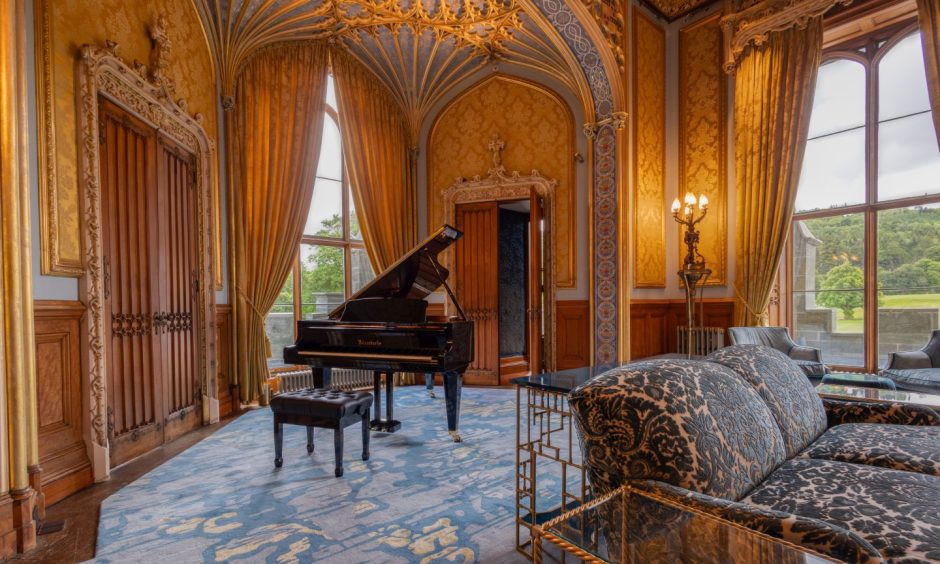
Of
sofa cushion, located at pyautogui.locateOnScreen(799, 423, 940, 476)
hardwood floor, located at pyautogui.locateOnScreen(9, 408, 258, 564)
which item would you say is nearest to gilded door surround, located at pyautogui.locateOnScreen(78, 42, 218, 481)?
hardwood floor, located at pyautogui.locateOnScreen(9, 408, 258, 564)

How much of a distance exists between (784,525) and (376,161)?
5.84 meters

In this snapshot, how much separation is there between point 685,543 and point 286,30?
5.75 metres

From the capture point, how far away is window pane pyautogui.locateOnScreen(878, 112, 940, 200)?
4652 mm

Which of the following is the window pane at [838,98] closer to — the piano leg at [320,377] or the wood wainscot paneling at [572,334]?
the wood wainscot paneling at [572,334]

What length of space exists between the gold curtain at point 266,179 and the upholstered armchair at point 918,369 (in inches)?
230

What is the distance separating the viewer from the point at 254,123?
5035 mm

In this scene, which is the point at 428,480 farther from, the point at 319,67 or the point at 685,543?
the point at 319,67

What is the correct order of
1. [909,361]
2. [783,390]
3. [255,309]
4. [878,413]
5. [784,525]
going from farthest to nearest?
[255,309], [909,361], [878,413], [783,390], [784,525]

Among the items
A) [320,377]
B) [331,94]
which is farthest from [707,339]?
[331,94]

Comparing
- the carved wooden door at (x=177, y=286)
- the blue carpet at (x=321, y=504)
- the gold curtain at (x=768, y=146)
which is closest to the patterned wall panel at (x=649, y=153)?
the gold curtain at (x=768, y=146)

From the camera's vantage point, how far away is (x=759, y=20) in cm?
522

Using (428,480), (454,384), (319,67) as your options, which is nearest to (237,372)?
(454,384)

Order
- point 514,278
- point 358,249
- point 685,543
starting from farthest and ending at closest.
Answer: point 514,278, point 358,249, point 685,543

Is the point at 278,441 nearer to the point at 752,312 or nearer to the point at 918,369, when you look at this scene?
the point at 752,312
